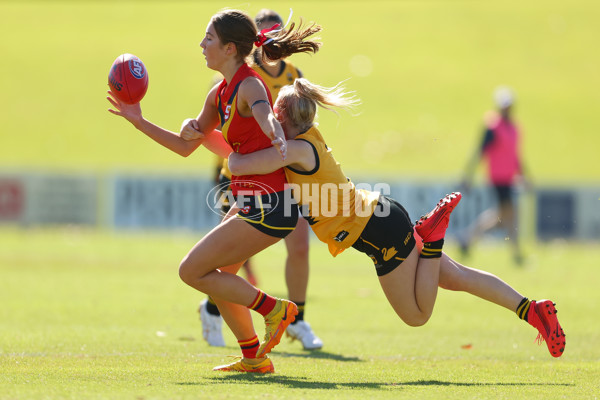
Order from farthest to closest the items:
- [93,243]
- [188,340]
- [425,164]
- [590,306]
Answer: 1. [425,164]
2. [93,243]
3. [590,306]
4. [188,340]

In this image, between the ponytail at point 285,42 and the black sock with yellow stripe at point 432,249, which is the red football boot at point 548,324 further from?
the ponytail at point 285,42

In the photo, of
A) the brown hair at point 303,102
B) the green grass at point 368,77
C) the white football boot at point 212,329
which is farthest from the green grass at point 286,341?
the green grass at point 368,77

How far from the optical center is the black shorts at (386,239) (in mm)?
5930

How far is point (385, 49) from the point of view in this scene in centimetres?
4472

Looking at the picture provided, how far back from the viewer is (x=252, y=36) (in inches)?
233

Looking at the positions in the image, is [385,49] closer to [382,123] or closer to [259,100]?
[382,123]

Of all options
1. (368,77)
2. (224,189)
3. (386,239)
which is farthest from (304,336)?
(368,77)

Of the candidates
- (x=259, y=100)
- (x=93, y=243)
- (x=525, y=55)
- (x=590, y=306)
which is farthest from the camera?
(x=525, y=55)

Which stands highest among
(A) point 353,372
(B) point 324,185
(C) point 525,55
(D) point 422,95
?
(C) point 525,55

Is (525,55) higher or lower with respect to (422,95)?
higher

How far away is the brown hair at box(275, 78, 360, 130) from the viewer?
5.80 m

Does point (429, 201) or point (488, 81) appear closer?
point (429, 201)

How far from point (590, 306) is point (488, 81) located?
105 feet

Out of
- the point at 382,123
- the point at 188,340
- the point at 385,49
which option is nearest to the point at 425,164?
the point at 382,123
